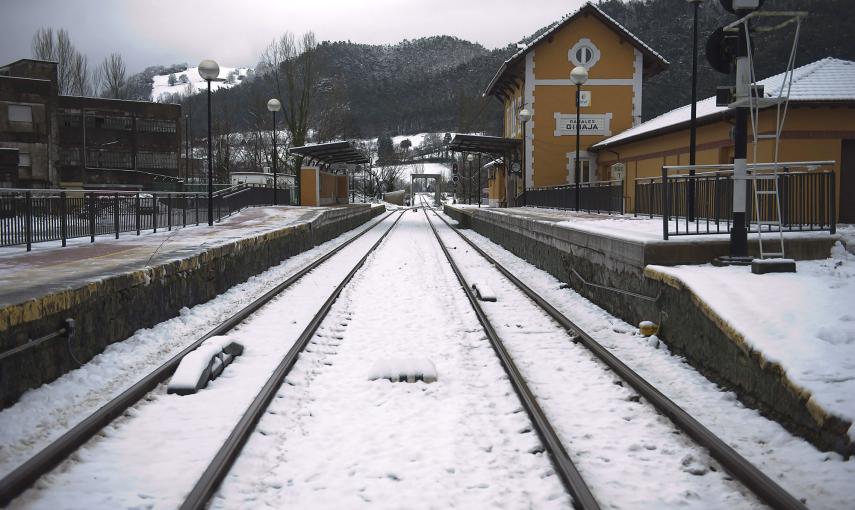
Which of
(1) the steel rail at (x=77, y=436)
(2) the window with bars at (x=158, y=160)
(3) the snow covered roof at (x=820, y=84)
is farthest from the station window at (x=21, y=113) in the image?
(1) the steel rail at (x=77, y=436)

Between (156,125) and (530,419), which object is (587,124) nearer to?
(530,419)

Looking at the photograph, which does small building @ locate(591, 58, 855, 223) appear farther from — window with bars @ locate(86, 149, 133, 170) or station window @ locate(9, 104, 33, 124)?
window with bars @ locate(86, 149, 133, 170)

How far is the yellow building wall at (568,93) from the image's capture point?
39219mm

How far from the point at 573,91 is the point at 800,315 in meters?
35.3

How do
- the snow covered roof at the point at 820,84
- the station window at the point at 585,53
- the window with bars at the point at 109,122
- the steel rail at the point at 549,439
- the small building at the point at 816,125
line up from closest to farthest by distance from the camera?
the steel rail at the point at 549,439, the snow covered roof at the point at 820,84, the small building at the point at 816,125, the station window at the point at 585,53, the window with bars at the point at 109,122

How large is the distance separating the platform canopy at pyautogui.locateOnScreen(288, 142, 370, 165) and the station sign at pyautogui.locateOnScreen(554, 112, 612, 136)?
11.8 m

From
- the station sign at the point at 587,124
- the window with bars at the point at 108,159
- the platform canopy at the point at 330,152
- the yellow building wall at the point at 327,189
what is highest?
the window with bars at the point at 108,159

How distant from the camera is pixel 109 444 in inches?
190

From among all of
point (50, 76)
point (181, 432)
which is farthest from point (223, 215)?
point (50, 76)

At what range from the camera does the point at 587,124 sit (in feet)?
129

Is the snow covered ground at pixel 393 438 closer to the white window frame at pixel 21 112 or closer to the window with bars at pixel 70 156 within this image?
the white window frame at pixel 21 112

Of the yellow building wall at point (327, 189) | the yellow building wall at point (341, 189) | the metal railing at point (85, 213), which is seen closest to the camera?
the metal railing at point (85, 213)

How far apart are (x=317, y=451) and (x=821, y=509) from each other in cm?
316

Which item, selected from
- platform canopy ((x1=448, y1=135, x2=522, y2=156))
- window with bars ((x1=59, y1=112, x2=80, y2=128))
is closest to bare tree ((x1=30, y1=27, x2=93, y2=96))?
window with bars ((x1=59, y1=112, x2=80, y2=128))
